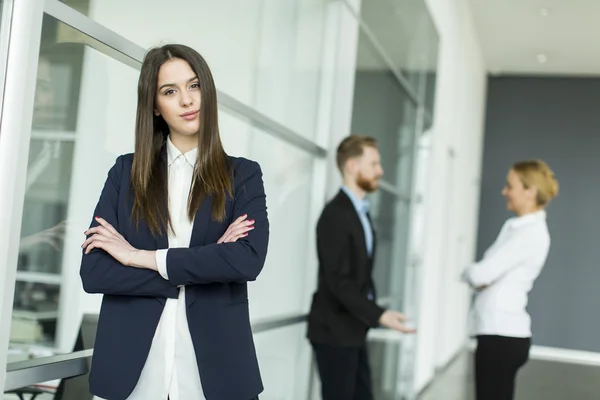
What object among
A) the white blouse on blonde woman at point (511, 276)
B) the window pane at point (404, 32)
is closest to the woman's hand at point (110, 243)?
the white blouse on blonde woman at point (511, 276)

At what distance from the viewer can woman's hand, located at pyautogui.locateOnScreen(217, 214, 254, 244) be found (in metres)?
1.93

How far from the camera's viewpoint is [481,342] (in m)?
3.85

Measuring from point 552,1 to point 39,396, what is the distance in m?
8.76

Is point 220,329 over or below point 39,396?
over

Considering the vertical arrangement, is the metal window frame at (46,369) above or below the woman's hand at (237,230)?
below

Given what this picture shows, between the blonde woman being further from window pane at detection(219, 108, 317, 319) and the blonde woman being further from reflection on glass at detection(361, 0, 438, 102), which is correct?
reflection on glass at detection(361, 0, 438, 102)

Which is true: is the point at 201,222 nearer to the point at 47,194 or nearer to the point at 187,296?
the point at 187,296

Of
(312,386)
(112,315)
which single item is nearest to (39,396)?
(112,315)

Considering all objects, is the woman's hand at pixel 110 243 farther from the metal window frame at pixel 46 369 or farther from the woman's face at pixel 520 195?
the woman's face at pixel 520 195

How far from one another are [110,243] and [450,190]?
781 cm

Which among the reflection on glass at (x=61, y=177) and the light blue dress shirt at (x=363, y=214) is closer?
the reflection on glass at (x=61, y=177)

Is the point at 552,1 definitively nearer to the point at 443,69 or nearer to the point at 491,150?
the point at 443,69

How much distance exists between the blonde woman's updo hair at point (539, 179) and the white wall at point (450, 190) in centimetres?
315

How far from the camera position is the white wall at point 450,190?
7723mm
